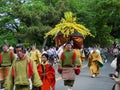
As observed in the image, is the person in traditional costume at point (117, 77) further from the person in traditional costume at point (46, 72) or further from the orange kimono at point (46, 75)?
the orange kimono at point (46, 75)

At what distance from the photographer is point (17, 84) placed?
8.96 metres

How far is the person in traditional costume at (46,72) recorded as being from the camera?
1162cm

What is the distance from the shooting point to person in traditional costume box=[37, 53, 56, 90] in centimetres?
1162

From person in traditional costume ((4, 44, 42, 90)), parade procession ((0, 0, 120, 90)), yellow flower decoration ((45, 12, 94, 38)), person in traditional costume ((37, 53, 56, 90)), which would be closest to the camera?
person in traditional costume ((4, 44, 42, 90))

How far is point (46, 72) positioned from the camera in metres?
11.9

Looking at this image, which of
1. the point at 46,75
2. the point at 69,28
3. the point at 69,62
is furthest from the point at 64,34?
the point at 46,75

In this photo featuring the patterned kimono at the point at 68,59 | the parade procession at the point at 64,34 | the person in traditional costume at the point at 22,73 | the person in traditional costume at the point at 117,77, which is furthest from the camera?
the parade procession at the point at 64,34

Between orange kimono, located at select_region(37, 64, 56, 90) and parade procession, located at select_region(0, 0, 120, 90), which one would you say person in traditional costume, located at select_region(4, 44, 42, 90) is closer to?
parade procession, located at select_region(0, 0, 120, 90)

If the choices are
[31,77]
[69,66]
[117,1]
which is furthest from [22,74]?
[117,1]

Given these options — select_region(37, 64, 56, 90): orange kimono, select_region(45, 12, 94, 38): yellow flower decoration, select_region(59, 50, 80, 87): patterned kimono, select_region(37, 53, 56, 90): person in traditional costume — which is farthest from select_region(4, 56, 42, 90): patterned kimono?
select_region(45, 12, 94, 38): yellow flower decoration

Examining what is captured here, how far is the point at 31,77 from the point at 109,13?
38800 millimetres

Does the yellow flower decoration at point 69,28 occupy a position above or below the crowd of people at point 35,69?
above

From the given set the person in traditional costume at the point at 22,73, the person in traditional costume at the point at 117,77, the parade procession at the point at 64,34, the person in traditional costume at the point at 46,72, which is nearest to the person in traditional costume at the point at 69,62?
the parade procession at the point at 64,34

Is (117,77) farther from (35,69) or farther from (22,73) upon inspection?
(22,73)
